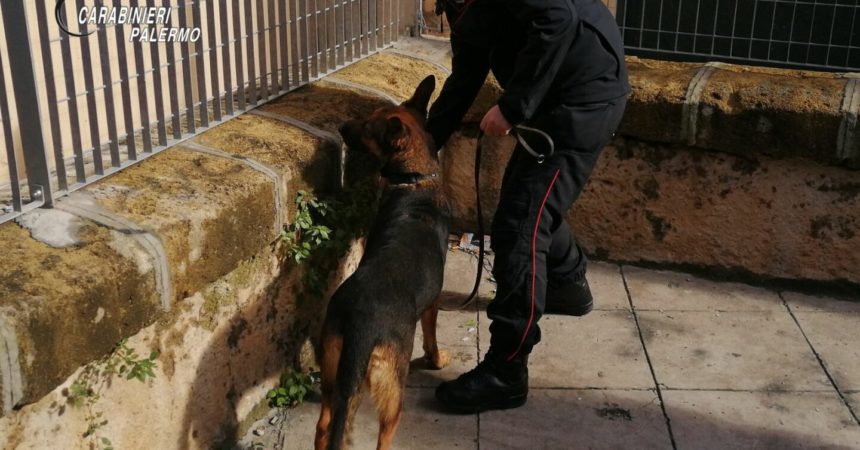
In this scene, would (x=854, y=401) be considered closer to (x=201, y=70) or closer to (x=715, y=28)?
(x=715, y=28)

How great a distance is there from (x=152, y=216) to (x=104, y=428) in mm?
766

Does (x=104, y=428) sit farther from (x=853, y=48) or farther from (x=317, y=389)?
(x=853, y=48)

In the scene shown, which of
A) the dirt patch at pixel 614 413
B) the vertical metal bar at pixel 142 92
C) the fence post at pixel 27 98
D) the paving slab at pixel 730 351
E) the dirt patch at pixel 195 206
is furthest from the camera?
the paving slab at pixel 730 351

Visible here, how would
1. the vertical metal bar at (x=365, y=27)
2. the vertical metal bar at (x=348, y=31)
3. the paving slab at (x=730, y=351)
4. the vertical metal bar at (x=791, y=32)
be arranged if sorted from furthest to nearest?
the vertical metal bar at (x=791, y=32) < the vertical metal bar at (x=365, y=27) < the vertical metal bar at (x=348, y=31) < the paving slab at (x=730, y=351)

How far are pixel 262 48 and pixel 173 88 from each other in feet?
2.38

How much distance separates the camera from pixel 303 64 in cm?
511

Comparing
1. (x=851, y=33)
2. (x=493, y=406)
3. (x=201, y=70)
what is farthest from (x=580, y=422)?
(x=851, y=33)

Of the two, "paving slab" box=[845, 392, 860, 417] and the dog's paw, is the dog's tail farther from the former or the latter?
"paving slab" box=[845, 392, 860, 417]

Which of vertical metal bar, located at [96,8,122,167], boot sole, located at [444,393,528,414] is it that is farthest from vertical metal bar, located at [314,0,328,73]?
boot sole, located at [444,393,528,414]

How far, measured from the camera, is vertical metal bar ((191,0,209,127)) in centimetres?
416

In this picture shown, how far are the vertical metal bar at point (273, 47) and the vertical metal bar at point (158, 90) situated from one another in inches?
33.0

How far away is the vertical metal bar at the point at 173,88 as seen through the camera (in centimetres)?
401

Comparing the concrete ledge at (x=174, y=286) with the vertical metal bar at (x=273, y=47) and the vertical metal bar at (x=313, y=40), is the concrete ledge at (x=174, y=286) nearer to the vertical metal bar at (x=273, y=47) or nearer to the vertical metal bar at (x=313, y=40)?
the vertical metal bar at (x=273, y=47)

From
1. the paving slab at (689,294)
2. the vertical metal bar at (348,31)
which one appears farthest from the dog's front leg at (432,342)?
the vertical metal bar at (348,31)
